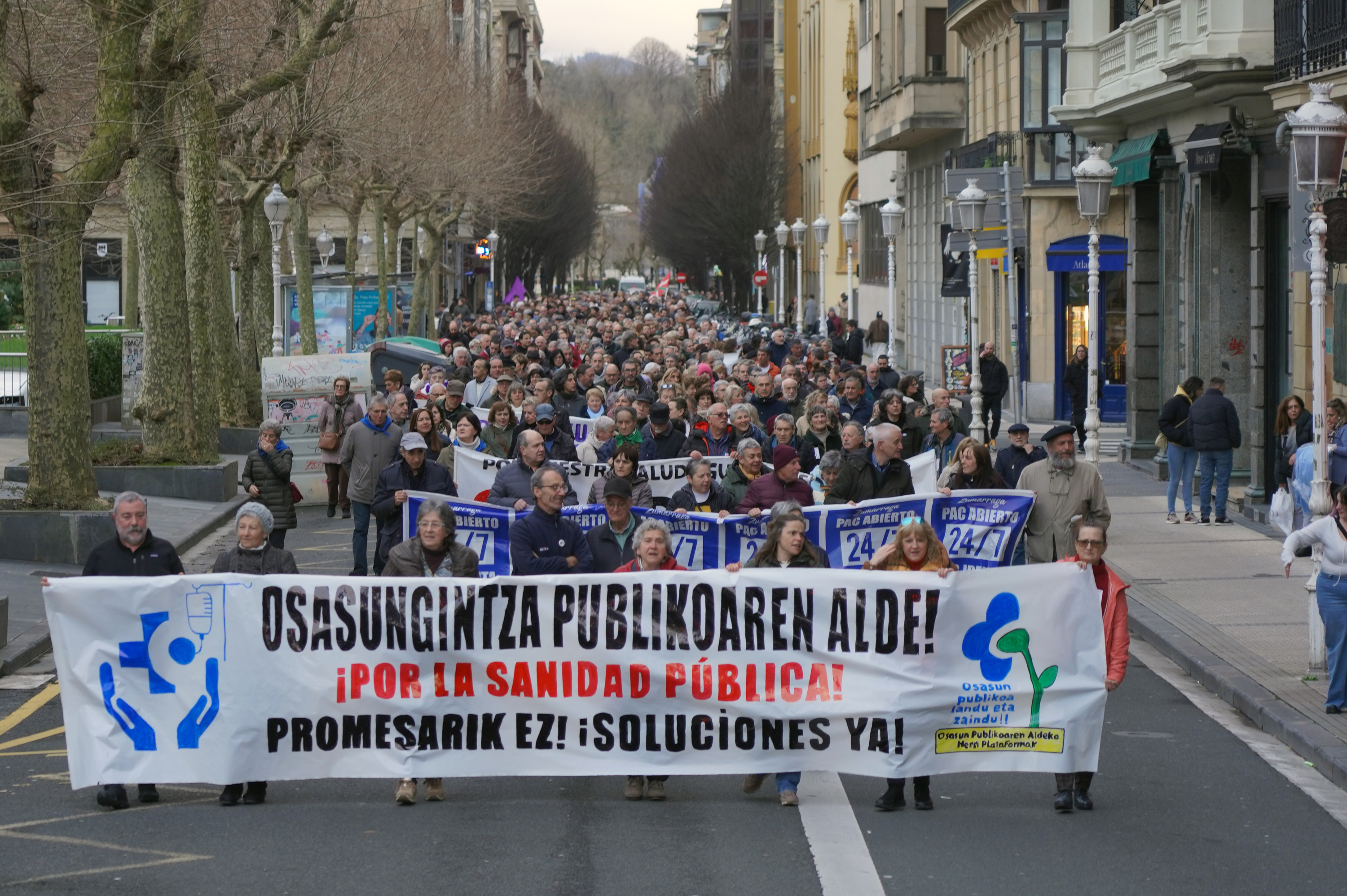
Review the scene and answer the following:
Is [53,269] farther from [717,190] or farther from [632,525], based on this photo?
[717,190]

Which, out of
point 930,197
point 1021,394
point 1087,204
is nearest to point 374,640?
point 1087,204

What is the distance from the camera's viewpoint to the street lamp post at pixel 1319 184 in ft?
40.8

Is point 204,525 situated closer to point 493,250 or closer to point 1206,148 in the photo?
point 1206,148

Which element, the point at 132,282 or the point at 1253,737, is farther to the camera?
the point at 132,282

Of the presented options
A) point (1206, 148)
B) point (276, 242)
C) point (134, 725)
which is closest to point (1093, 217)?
point (1206, 148)

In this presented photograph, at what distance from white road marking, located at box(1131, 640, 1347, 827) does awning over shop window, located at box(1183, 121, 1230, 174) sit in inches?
390

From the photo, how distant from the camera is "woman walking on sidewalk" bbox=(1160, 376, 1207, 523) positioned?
20172 mm

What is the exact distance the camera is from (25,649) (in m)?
13.6

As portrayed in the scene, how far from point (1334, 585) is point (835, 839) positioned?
395 centimetres

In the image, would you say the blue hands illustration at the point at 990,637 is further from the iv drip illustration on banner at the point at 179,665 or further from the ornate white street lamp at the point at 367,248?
the ornate white street lamp at the point at 367,248

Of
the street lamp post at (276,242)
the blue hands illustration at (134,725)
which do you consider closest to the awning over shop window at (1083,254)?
the street lamp post at (276,242)

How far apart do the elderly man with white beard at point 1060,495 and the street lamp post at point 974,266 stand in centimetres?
1177

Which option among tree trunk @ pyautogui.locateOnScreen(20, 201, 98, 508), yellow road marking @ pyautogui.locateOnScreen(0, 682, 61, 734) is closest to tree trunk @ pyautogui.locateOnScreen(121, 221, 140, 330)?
tree trunk @ pyautogui.locateOnScreen(20, 201, 98, 508)

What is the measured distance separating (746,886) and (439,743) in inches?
79.6
